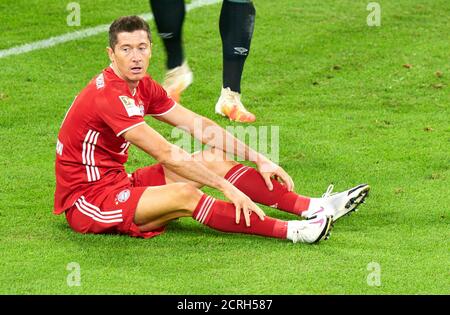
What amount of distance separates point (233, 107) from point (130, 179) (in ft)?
6.78

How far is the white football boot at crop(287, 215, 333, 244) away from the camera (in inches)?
235

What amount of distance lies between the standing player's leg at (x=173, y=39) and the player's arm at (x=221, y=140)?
5.31ft

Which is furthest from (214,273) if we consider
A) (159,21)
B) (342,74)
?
(342,74)

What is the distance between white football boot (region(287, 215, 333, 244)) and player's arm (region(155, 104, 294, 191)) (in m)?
0.46

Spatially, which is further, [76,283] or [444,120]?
[444,120]

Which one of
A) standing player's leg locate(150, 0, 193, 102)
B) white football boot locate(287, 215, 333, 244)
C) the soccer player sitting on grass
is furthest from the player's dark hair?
standing player's leg locate(150, 0, 193, 102)

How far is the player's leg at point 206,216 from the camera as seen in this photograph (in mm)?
5973

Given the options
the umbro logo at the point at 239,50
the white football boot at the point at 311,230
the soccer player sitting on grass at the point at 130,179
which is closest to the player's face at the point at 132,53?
the soccer player sitting on grass at the point at 130,179

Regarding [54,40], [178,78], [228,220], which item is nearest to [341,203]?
[228,220]

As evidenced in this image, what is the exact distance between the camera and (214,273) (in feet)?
18.3

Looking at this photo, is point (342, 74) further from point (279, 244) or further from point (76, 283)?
point (76, 283)

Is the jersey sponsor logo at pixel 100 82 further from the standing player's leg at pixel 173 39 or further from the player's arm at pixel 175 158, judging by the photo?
the standing player's leg at pixel 173 39

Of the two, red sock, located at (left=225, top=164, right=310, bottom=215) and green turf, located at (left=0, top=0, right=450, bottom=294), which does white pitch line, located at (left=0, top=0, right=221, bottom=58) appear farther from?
red sock, located at (left=225, top=164, right=310, bottom=215)

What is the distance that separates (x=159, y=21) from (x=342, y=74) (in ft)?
6.20
